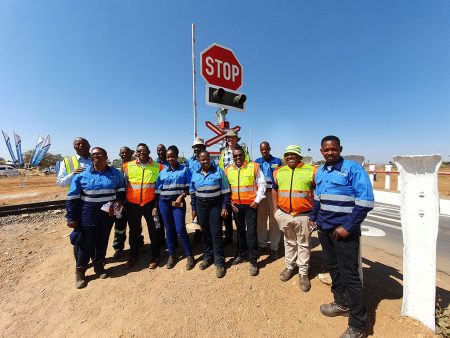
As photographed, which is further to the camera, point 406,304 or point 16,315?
point 16,315

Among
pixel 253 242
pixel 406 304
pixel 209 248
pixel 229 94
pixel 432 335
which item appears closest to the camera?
pixel 432 335

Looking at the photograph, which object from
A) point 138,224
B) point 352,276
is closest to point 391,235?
point 352,276

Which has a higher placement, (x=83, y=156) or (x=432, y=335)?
(x=83, y=156)

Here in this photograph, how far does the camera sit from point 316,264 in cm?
365

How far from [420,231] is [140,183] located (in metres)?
3.82

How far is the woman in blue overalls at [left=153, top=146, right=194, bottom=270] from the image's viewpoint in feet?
12.8

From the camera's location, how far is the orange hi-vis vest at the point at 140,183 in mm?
3965

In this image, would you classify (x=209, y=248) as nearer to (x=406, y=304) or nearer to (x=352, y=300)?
(x=352, y=300)

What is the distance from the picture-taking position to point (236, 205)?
3.69m

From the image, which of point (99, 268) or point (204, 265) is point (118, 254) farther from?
point (204, 265)

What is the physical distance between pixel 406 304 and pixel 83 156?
516 cm

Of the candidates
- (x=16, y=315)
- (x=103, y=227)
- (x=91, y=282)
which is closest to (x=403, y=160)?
(x=103, y=227)

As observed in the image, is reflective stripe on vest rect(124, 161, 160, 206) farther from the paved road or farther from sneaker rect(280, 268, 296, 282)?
the paved road

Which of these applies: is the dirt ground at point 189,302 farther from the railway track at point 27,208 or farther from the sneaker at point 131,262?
the railway track at point 27,208
